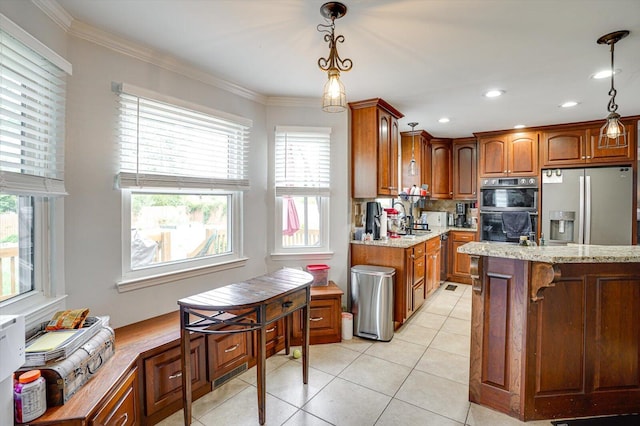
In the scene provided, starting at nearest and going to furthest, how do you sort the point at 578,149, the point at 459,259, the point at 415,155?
the point at 578,149
the point at 415,155
the point at 459,259

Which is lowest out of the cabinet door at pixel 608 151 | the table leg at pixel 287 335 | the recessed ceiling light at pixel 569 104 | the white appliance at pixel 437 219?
the table leg at pixel 287 335

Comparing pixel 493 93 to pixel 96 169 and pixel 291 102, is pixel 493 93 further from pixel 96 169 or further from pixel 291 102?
pixel 96 169

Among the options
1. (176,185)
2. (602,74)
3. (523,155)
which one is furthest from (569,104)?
(176,185)

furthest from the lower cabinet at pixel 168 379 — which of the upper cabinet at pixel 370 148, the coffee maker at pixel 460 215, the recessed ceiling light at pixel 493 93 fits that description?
the coffee maker at pixel 460 215

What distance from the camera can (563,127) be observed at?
4285 mm

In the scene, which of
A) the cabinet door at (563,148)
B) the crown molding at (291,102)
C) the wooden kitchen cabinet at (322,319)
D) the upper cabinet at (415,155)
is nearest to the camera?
the wooden kitchen cabinet at (322,319)

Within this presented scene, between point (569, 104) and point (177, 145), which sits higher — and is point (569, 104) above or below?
above

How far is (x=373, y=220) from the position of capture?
140 inches

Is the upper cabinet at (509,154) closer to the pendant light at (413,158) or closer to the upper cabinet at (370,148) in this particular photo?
the pendant light at (413,158)

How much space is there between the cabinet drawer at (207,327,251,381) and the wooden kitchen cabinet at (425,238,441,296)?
8.44 ft

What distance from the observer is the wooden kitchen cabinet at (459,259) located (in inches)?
200

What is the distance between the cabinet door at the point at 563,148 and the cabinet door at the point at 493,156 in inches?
19.3

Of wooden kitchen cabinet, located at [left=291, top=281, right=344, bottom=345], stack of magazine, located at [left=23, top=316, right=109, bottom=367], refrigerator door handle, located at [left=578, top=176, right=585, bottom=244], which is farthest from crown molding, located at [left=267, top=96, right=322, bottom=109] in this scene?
refrigerator door handle, located at [left=578, top=176, right=585, bottom=244]

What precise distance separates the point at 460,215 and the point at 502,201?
97 centimetres
